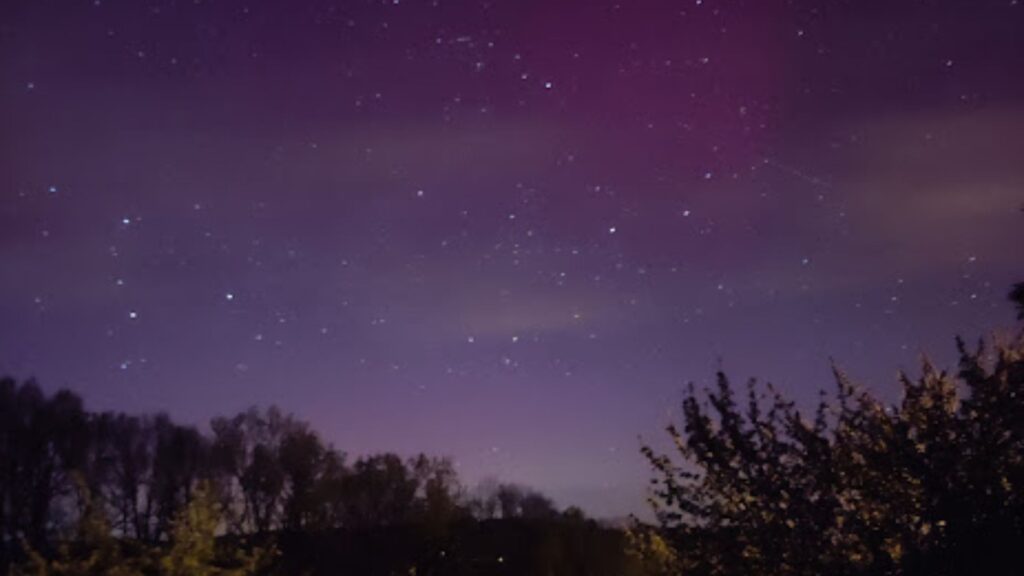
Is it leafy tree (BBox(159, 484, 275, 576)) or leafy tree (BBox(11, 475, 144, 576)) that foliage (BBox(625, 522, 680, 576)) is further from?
leafy tree (BBox(11, 475, 144, 576))

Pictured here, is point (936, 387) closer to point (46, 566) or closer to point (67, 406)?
point (46, 566)

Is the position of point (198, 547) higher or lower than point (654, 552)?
higher

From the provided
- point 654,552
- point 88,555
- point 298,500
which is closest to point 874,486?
point 654,552

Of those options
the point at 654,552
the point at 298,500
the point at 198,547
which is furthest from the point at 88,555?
the point at 298,500

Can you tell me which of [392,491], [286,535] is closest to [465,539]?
[286,535]

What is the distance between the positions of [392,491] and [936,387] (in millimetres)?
83482

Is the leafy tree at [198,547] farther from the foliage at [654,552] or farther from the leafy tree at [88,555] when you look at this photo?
the foliage at [654,552]

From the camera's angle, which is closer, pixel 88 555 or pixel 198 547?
pixel 88 555

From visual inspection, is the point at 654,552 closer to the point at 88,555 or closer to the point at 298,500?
the point at 88,555

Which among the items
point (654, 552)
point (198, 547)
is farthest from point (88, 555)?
point (654, 552)

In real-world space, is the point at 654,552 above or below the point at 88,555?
below

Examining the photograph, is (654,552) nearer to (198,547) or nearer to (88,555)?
(198,547)

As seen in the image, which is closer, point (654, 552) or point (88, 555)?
point (88, 555)

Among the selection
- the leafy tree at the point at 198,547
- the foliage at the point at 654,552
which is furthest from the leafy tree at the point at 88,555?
the foliage at the point at 654,552
